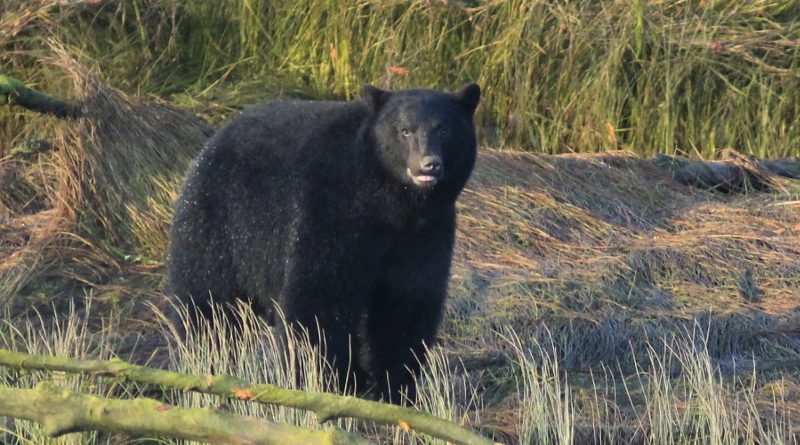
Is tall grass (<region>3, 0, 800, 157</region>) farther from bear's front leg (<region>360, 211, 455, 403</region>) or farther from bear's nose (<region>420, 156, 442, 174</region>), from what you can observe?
bear's nose (<region>420, 156, 442, 174</region>)

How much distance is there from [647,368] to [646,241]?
2116mm

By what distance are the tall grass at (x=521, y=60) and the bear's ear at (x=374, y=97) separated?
5.02m

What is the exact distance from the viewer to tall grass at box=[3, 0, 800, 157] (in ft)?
40.0

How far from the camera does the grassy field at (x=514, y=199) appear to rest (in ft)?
23.0

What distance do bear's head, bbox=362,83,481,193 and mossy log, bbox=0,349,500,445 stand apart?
2713 millimetres

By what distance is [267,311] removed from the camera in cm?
733

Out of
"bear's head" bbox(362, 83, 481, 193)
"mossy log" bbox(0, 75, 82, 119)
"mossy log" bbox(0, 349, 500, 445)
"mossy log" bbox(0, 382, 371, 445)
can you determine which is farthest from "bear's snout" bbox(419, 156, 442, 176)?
"mossy log" bbox(0, 75, 82, 119)

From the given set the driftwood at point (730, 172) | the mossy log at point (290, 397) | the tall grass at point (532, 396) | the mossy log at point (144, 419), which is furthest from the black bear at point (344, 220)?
the driftwood at point (730, 172)

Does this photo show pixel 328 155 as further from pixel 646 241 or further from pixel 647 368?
pixel 646 241

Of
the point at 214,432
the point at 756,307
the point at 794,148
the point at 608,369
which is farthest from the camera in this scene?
the point at 794,148

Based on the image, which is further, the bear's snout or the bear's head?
the bear's head

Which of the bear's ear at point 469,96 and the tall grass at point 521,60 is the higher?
the bear's ear at point 469,96

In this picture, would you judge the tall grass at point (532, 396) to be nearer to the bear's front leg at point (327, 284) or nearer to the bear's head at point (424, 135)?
the bear's front leg at point (327, 284)

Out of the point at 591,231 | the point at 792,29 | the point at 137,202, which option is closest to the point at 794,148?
the point at 792,29
